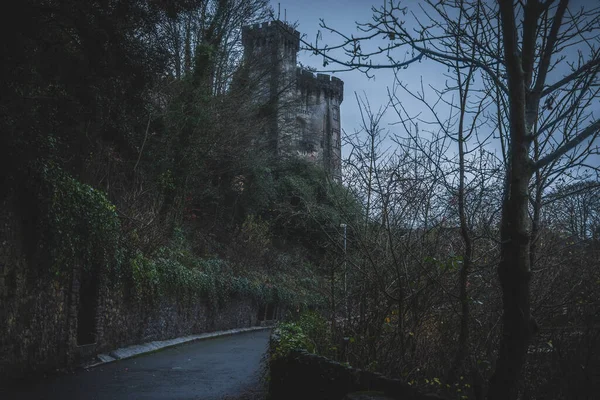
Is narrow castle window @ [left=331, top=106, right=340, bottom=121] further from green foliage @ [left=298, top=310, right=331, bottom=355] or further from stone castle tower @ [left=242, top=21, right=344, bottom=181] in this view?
green foliage @ [left=298, top=310, right=331, bottom=355]

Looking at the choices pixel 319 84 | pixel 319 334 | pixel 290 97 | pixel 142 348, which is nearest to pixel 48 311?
pixel 142 348

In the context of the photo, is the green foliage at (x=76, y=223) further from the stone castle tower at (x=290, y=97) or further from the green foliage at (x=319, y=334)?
the stone castle tower at (x=290, y=97)

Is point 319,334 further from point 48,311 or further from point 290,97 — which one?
point 290,97

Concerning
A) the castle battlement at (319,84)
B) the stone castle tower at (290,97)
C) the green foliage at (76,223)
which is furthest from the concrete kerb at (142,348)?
the castle battlement at (319,84)

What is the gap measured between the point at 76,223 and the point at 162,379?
406cm

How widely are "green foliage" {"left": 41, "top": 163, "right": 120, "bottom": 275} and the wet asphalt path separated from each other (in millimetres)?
2599

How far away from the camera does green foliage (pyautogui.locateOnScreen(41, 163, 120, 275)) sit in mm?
10717

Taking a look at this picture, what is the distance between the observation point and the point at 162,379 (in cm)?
1156

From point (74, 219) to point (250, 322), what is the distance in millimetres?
17863

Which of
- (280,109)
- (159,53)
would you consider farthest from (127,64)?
(280,109)

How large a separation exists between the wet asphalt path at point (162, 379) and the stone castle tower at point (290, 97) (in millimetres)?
12422

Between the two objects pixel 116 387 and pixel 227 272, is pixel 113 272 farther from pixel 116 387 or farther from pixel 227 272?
pixel 227 272

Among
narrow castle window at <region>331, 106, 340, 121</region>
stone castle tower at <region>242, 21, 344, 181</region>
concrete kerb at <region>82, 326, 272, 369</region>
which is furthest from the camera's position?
narrow castle window at <region>331, 106, 340, 121</region>

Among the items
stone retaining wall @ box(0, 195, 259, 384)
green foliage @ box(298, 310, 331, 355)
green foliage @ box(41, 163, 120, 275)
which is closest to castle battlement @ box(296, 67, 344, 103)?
stone retaining wall @ box(0, 195, 259, 384)
